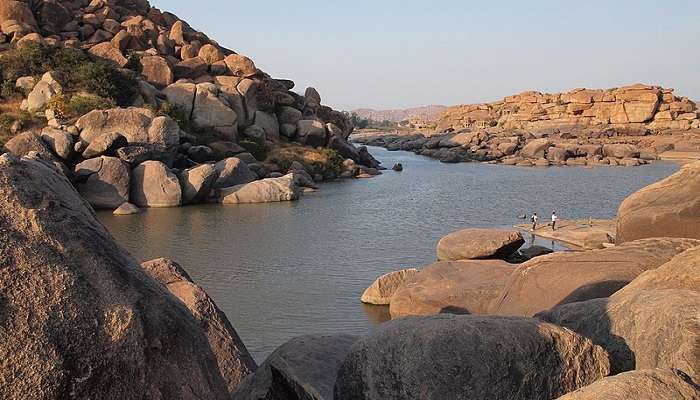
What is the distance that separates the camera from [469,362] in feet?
15.3

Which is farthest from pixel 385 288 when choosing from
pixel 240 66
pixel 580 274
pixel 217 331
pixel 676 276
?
pixel 240 66

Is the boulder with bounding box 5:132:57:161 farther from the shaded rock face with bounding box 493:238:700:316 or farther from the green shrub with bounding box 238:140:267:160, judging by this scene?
the shaded rock face with bounding box 493:238:700:316

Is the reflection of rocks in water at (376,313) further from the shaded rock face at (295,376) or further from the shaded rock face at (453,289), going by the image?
the shaded rock face at (295,376)

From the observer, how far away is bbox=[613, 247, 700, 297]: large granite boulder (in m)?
6.68

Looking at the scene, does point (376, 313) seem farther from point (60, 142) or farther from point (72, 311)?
point (60, 142)

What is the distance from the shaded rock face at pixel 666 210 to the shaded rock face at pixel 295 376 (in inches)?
332

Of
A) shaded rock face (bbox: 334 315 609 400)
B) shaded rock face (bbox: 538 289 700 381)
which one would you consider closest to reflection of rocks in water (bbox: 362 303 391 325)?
shaded rock face (bbox: 538 289 700 381)

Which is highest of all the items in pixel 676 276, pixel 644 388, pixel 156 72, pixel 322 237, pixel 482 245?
pixel 156 72

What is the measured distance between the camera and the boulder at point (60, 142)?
29969 mm

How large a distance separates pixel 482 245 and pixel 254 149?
29170 mm

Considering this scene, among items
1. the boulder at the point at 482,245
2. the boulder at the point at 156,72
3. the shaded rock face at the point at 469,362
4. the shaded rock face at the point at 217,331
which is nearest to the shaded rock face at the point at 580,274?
the shaded rock face at the point at 469,362

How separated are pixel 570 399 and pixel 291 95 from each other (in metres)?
54.1

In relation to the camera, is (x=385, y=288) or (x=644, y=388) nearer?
(x=644, y=388)

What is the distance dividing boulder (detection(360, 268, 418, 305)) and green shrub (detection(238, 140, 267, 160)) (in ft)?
97.0
